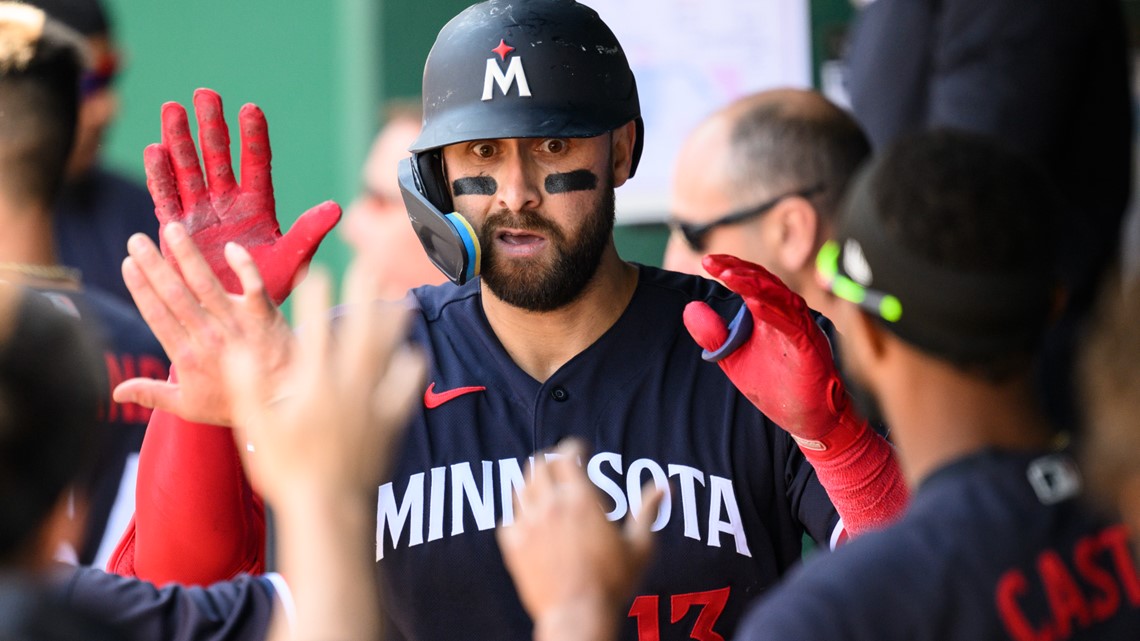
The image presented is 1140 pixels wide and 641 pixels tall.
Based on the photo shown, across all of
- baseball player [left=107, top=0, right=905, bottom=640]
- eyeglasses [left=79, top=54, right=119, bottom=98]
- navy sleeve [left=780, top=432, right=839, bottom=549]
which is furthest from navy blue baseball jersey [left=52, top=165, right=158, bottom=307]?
navy sleeve [left=780, top=432, right=839, bottom=549]

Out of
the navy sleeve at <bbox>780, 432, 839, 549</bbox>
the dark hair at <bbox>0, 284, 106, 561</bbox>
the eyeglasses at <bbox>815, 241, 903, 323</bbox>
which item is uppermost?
the dark hair at <bbox>0, 284, 106, 561</bbox>

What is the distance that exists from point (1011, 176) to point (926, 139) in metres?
0.12

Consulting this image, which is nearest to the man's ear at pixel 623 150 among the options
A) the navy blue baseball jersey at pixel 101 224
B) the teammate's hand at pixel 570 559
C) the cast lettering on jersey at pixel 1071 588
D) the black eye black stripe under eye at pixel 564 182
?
the black eye black stripe under eye at pixel 564 182

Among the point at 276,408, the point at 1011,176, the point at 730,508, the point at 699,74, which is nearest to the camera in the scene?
the point at 276,408

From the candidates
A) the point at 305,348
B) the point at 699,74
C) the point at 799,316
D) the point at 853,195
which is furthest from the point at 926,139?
the point at 699,74

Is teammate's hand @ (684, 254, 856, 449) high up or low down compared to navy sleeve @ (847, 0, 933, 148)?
down

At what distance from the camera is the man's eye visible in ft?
9.70

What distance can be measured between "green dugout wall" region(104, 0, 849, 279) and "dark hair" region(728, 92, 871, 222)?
88.3 inches

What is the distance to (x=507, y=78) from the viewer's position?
2883mm

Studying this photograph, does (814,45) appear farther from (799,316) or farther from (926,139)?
(926,139)

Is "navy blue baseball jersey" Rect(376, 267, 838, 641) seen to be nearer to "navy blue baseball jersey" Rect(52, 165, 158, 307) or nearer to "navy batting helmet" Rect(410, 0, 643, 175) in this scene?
"navy batting helmet" Rect(410, 0, 643, 175)

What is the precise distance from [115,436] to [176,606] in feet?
3.05

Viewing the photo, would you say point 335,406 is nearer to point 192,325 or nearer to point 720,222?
point 192,325

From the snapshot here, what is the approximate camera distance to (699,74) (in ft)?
17.3
